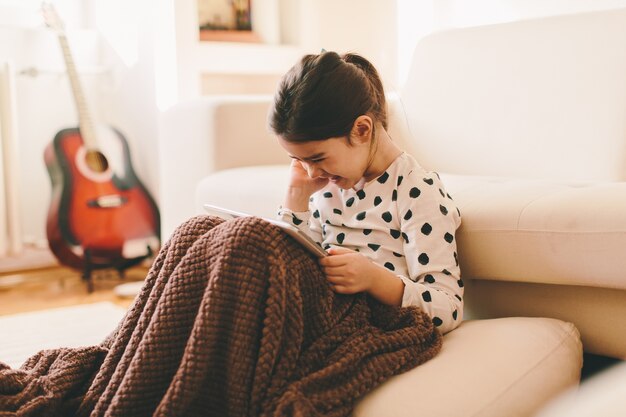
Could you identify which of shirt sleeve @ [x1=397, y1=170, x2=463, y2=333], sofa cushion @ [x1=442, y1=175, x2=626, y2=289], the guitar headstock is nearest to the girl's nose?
shirt sleeve @ [x1=397, y1=170, x2=463, y2=333]

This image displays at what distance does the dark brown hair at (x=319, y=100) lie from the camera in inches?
43.6

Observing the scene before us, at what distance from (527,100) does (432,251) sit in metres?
0.75

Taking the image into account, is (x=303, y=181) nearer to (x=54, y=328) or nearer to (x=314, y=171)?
(x=314, y=171)

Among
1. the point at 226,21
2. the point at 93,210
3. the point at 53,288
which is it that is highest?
the point at 226,21

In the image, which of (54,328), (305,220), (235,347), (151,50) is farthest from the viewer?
(151,50)

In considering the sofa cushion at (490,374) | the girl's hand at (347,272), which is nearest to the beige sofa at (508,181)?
the sofa cushion at (490,374)

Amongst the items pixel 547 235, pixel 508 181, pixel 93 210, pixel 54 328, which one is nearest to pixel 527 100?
pixel 508 181

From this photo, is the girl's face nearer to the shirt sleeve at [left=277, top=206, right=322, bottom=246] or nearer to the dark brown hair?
the dark brown hair

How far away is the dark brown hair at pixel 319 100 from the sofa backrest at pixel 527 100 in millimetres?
683

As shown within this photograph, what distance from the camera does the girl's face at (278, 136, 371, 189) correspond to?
1.15 m

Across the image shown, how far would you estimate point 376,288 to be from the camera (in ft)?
3.51

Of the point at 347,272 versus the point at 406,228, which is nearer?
the point at 347,272

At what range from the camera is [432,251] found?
1.14m

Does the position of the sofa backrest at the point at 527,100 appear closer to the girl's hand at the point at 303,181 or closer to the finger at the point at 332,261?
the girl's hand at the point at 303,181
